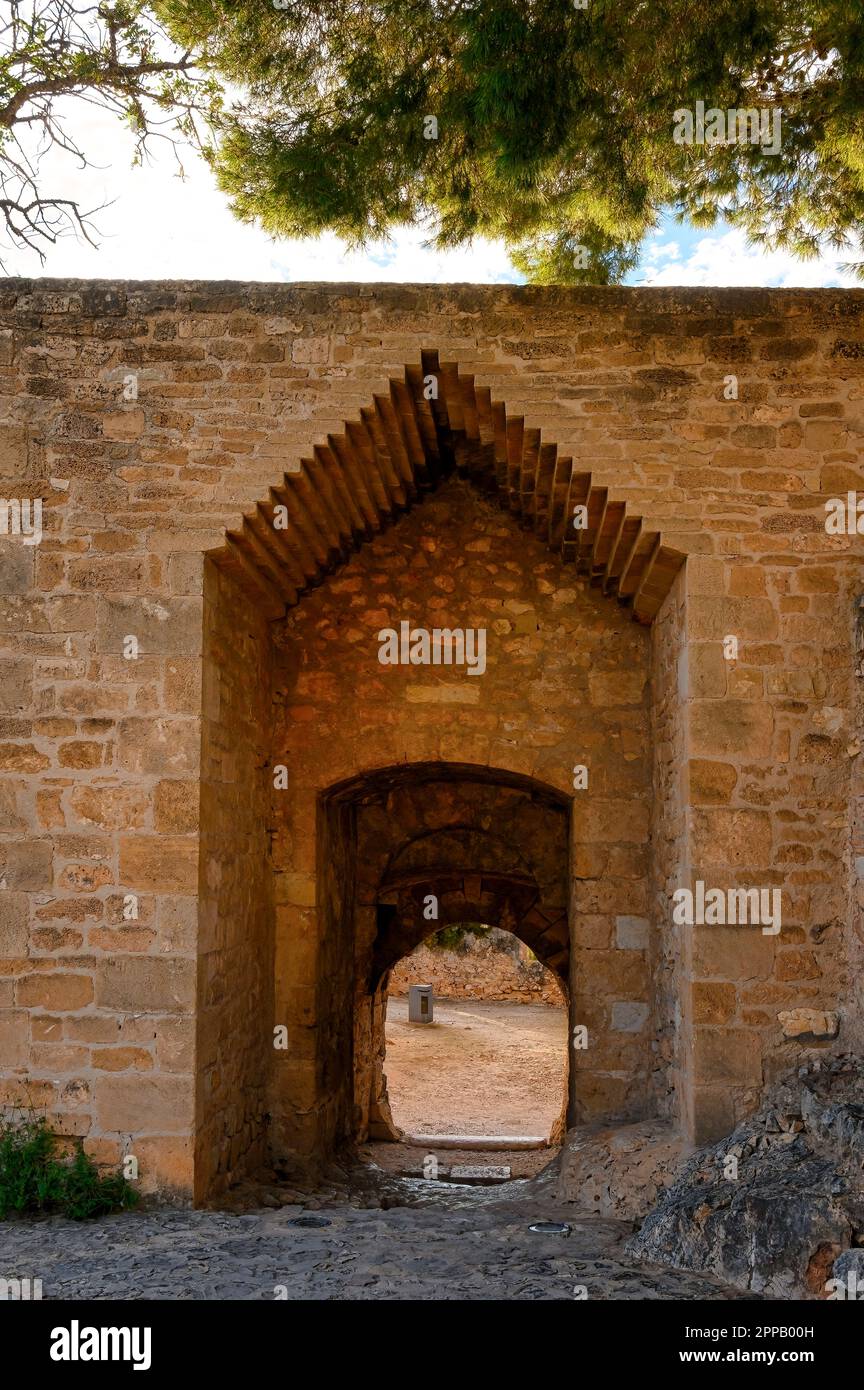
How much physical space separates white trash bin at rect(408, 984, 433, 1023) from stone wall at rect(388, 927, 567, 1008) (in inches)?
78.3

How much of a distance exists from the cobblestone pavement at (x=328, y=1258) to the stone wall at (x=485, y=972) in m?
15.8

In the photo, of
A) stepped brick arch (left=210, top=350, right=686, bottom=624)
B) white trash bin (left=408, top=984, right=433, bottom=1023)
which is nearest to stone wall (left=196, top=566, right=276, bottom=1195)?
stepped brick arch (left=210, top=350, right=686, bottom=624)

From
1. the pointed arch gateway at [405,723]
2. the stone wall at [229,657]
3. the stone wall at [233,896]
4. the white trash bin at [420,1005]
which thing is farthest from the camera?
the white trash bin at [420,1005]

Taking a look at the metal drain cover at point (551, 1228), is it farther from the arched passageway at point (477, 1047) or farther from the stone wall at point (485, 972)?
the stone wall at point (485, 972)

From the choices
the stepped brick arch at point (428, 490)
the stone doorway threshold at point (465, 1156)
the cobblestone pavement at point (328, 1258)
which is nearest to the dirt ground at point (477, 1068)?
the stone doorway threshold at point (465, 1156)

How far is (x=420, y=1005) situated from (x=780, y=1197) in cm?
1480

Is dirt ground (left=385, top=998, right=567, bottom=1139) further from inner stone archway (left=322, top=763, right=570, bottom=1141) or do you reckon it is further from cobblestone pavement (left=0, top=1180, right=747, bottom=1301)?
cobblestone pavement (left=0, top=1180, right=747, bottom=1301)

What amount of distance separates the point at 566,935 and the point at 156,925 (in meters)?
4.78

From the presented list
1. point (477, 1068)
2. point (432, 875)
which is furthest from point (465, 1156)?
point (477, 1068)

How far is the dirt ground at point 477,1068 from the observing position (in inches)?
461

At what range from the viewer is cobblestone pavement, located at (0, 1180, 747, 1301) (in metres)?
3.79

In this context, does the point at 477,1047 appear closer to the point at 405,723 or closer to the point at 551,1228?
the point at 405,723

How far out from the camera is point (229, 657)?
5.68m
